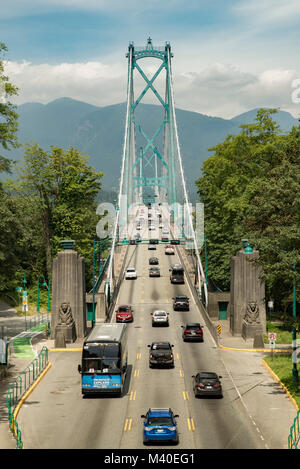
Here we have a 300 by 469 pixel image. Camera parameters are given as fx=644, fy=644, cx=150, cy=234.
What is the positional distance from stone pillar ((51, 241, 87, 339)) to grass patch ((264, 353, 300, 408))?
657 inches

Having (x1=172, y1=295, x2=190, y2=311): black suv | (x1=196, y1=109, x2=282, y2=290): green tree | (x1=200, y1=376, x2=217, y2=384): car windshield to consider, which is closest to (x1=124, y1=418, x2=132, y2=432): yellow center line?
(x1=200, y1=376, x2=217, y2=384): car windshield

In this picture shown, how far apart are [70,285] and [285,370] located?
20.5 m

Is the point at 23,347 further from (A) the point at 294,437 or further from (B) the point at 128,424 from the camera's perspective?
(A) the point at 294,437

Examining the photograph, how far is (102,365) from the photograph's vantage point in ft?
110

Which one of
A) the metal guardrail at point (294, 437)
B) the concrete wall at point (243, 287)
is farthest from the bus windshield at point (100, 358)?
the concrete wall at point (243, 287)

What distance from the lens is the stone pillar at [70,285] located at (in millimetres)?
53281

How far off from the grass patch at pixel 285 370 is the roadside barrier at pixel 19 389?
13832 mm

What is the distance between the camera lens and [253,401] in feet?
110

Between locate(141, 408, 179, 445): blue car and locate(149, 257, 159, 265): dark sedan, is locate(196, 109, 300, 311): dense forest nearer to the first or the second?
locate(141, 408, 179, 445): blue car

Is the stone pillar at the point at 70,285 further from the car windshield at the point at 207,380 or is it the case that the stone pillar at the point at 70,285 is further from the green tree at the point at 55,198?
the green tree at the point at 55,198

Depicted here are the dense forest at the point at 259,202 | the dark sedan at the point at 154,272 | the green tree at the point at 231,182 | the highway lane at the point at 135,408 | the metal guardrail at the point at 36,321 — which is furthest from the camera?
the dark sedan at the point at 154,272

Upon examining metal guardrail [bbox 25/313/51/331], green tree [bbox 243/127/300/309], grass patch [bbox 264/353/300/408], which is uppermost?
green tree [bbox 243/127/300/309]

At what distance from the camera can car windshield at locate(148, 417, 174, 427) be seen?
25.6 metres
